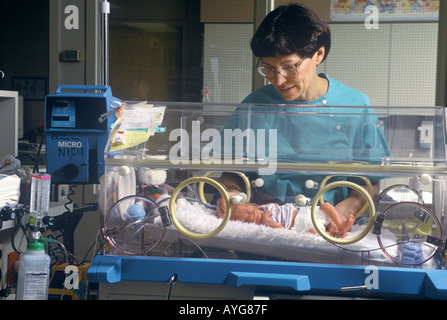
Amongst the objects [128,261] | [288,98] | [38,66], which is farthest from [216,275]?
[38,66]

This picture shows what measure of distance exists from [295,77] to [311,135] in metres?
0.40

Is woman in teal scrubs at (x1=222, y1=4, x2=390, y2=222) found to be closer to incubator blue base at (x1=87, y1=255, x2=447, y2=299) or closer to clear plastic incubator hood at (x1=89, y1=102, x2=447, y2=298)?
clear plastic incubator hood at (x1=89, y1=102, x2=447, y2=298)

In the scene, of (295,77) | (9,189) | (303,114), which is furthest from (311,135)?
(9,189)

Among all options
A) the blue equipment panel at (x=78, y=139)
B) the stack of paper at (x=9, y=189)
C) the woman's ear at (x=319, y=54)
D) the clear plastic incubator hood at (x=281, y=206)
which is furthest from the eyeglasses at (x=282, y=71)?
the stack of paper at (x=9, y=189)

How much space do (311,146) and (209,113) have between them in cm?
38

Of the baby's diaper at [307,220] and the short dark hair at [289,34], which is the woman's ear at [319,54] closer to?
the short dark hair at [289,34]

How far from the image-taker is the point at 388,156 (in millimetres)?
1548

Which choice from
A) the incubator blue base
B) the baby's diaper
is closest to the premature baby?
the baby's diaper

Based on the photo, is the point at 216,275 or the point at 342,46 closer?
the point at 216,275

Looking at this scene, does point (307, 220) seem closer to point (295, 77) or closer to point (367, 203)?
point (367, 203)

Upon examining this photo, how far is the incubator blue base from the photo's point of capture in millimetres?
1244

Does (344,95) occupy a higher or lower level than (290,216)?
higher

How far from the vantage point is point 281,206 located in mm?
1476
